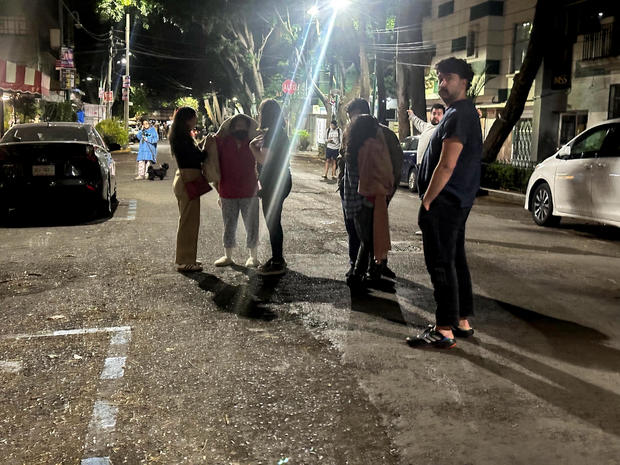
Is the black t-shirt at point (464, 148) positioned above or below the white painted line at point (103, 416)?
above

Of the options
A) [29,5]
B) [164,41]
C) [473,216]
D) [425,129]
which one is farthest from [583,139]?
[164,41]

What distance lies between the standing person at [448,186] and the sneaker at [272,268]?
2.59 meters

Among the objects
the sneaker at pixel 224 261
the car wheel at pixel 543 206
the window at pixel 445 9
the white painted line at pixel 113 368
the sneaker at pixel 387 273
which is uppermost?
the window at pixel 445 9

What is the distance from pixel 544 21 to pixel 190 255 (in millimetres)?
14947

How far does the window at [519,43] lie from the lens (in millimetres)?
28516

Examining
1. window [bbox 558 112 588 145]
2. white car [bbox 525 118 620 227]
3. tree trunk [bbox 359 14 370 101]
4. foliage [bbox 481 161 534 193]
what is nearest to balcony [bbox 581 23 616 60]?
window [bbox 558 112 588 145]

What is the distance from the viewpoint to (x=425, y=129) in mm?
8812

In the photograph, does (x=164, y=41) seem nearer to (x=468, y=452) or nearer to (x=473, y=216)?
(x=473, y=216)

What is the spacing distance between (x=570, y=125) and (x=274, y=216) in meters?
21.7

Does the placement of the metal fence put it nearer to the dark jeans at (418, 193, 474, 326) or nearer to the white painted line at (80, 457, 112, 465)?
the dark jeans at (418, 193, 474, 326)

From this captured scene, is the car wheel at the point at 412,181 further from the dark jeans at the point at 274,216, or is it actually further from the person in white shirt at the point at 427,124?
the dark jeans at the point at 274,216

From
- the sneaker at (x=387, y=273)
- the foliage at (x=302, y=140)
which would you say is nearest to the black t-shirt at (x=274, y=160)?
the sneaker at (x=387, y=273)

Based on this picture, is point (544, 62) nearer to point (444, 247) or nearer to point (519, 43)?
point (519, 43)

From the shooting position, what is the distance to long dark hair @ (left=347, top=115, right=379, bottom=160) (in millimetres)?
6785
